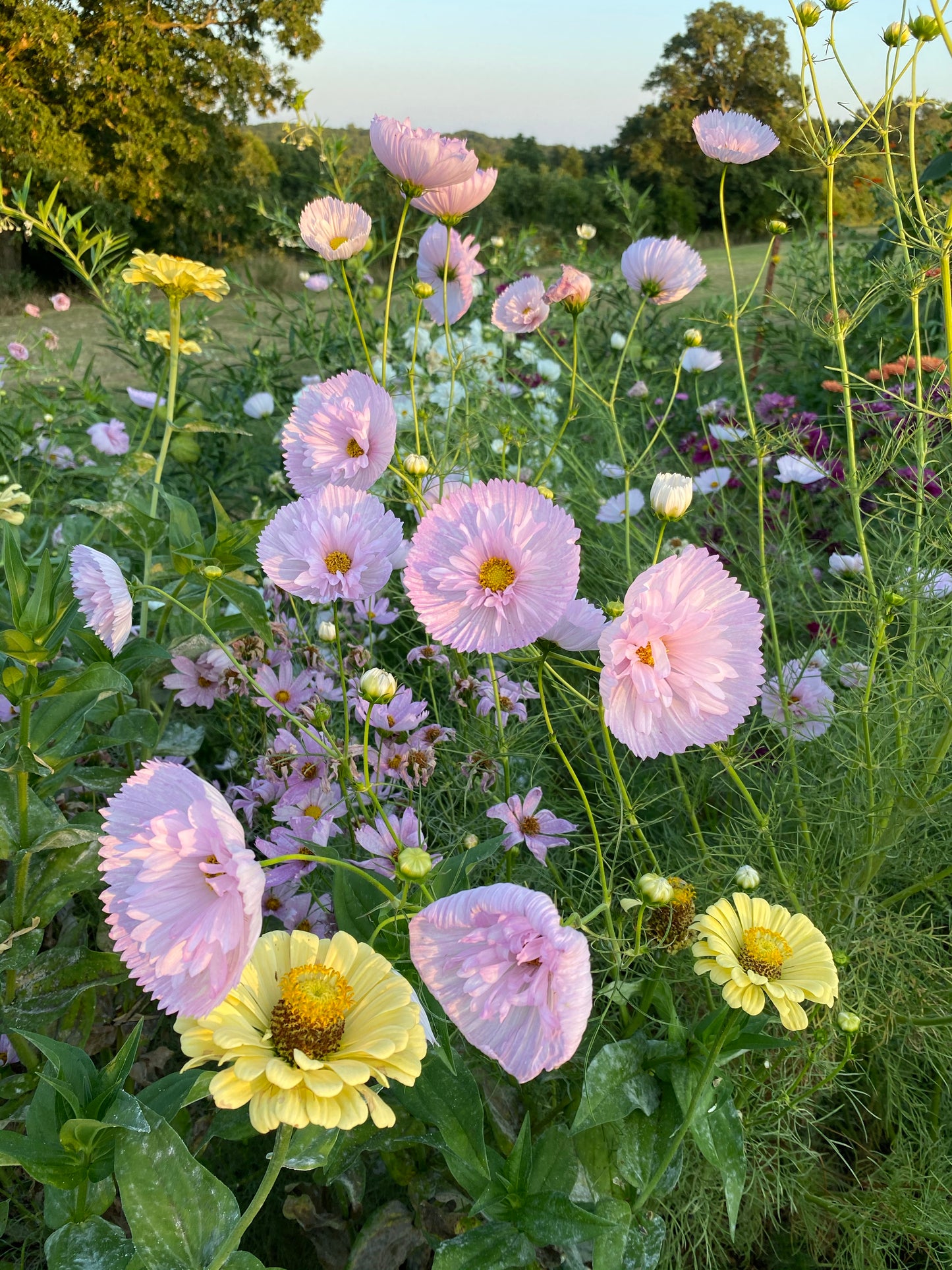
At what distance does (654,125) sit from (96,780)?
44.1 feet

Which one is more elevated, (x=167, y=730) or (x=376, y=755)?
(x=376, y=755)

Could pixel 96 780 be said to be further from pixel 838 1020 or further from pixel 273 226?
pixel 273 226

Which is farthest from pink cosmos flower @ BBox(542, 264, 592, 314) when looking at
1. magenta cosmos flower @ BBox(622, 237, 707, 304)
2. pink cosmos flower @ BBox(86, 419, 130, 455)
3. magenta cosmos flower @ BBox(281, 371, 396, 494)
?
pink cosmos flower @ BBox(86, 419, 130, 455)

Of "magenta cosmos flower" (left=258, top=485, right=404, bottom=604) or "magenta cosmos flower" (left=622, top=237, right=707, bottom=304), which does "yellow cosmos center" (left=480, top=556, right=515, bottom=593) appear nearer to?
"magenta cosmos flower" (left=258, top=485, right=404, bottom=604)

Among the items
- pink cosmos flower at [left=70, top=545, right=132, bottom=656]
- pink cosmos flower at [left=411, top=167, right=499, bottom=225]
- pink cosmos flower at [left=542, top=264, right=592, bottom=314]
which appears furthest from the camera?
pink cosmos flower at [left=542, top=264, right=592, bottom=314]

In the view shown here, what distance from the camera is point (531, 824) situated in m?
0.78

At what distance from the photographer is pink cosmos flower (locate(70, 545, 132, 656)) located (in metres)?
0.67

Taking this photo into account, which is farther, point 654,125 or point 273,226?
point 654,125

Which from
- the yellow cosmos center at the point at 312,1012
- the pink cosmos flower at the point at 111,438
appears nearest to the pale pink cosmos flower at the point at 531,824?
the yellow cosmos center at the point at 312,1012

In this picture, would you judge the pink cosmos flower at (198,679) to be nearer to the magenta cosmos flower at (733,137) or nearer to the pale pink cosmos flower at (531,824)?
the pale pink cosmos flower at (531,824)

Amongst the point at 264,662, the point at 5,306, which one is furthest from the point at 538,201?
the point at 264,662

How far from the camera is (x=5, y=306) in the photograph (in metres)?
6.97

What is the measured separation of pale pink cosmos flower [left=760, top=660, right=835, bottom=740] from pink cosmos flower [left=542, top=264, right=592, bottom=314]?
0.46 m

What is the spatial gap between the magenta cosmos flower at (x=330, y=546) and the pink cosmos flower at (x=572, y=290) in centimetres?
39
